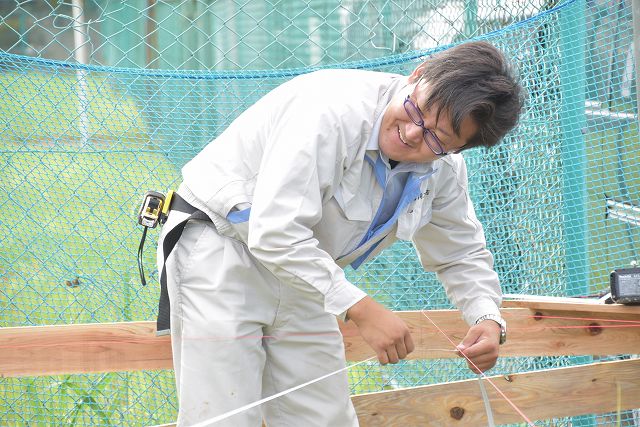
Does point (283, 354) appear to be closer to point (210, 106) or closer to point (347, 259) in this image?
point (347, 259)

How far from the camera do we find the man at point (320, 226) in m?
2.09

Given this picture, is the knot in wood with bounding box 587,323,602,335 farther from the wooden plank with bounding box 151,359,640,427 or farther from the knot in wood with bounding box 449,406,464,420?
the knot in wood with bounding box 449,406,464,420

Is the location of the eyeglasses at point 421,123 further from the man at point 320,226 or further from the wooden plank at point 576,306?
the wooden plank at point 576,306

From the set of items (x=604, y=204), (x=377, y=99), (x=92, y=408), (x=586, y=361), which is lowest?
(x=586, y=361)

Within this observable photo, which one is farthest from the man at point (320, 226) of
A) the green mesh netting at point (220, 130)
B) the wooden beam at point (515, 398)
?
the green mesh netting at point (220, 130)

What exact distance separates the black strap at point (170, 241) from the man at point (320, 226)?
0.04ft

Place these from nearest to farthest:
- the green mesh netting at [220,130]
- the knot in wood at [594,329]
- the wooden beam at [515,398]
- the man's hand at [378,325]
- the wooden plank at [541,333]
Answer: the man's hand at [378,325] → the wooden beam at [515,398] → the wooden plank at [541,333] → the knot in wood at [594,329] → the green mesh netting at [220,130]

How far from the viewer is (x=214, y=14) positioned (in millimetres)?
4289

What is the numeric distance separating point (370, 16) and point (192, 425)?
2.74 m

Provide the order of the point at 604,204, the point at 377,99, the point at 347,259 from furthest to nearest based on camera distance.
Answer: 1. the point at 604,204
2. the point at 347,259
3. the point at 377,99

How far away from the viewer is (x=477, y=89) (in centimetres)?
216

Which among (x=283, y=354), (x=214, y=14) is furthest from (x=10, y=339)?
(x=214, y=14)

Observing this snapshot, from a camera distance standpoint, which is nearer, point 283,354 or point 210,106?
point 283,354

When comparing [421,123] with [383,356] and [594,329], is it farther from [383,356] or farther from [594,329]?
[594,329]
